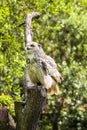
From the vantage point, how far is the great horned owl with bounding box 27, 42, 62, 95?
4.16 metres

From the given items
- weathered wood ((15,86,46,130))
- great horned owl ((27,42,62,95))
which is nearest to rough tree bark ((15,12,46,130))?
weathered wood ((15,86,46,130))

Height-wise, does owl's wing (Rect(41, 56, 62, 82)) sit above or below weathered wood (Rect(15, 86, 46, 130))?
above

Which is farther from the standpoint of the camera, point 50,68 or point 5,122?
point 50,68

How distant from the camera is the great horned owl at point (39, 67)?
4.16 metres

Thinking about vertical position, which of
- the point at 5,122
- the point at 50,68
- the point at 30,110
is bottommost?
the point at 5,122

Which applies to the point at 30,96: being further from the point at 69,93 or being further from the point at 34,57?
the point at 69,93

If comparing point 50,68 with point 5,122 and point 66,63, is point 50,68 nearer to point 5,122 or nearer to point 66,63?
point 5,122

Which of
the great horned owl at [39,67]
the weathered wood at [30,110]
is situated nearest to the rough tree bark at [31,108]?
the weathered wood at [30,110]

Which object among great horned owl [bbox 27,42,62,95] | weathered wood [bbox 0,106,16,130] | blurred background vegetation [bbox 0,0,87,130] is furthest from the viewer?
blurred background vegetation [bbox 0,0,87,130]

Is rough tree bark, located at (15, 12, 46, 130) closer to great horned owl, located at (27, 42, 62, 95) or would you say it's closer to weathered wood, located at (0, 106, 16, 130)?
weathered wood, located at (0, 106, 16, 130)

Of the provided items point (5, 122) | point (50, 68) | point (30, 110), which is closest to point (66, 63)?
point (50, 68)

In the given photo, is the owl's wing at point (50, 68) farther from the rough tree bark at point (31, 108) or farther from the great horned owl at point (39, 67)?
the rough tree bark at point (31, 108)

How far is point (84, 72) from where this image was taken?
8.83 meters

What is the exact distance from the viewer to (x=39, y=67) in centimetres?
417
